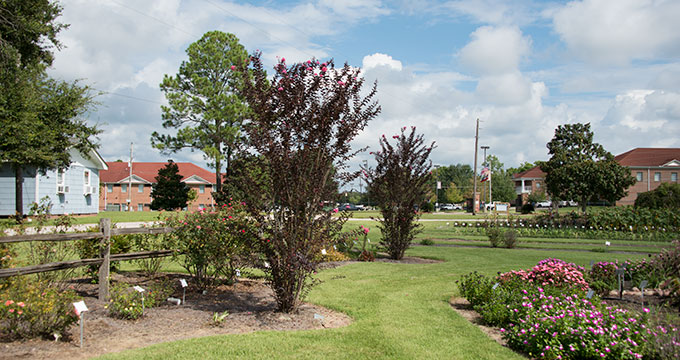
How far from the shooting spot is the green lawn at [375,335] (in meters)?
5.08

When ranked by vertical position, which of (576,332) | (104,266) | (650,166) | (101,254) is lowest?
(576,332)

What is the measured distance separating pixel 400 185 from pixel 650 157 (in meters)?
68.0

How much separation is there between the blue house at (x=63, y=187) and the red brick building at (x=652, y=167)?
2556 inches

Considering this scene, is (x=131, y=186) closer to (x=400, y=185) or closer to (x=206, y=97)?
(x=206, y=97)

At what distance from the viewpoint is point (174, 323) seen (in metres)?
6.22

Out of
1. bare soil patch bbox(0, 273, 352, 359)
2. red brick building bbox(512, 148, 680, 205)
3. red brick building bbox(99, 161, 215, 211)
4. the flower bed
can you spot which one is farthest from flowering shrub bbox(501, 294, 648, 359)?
red brick building bbox(512, 148, 680, 205)

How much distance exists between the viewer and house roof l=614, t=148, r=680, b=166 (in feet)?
213

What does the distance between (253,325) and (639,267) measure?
6787mm

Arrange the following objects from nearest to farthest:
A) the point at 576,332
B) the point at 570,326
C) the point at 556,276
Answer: the point at 576,332, the point at 570,326, the point at 556,276

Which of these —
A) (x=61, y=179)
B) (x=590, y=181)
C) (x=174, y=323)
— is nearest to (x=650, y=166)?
(x=590, y=181)

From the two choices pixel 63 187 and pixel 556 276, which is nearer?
pixel 556 276

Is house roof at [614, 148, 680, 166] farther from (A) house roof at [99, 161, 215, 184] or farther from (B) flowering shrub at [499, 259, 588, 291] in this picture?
(B) flowering shrub at [499, 259, 588, 291]

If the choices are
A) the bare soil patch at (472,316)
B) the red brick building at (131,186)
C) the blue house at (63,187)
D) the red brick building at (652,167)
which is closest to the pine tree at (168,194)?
the blue house at (63,187)

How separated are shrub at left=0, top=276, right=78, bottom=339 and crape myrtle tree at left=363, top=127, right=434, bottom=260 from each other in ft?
31.2
